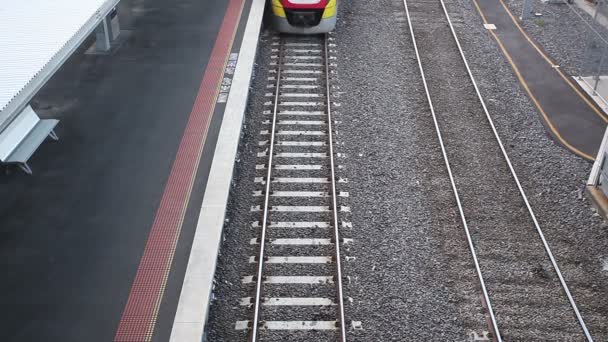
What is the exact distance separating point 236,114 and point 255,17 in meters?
5.53

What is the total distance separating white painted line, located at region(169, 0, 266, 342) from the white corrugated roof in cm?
341

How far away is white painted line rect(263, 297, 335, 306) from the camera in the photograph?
31.9 ft

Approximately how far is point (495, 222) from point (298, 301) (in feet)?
13.2

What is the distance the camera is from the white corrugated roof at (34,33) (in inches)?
408

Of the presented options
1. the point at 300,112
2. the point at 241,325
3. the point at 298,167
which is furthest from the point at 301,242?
the point at 300,112

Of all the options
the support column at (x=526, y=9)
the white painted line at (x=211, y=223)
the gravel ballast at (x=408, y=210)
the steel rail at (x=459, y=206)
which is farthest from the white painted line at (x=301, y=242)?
the support column at (x=526, y=9)

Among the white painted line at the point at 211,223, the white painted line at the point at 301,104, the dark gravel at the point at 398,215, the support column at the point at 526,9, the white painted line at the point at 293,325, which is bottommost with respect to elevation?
the white painted line at the point at 293,325

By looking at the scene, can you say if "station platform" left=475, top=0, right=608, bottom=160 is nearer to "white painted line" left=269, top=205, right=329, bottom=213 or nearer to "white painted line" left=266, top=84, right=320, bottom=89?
"white painted line" left=266, top=84, right=320, bottom=89

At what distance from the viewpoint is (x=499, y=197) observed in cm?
1197

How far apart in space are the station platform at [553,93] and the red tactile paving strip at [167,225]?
25.4 ft

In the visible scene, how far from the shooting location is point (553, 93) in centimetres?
1561

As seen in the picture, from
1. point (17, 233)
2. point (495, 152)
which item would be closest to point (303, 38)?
point (495, 152)

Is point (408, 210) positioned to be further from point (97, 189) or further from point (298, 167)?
point (97, 189)

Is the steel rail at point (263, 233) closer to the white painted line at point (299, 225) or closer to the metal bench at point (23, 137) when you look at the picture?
Answer: the white painted line at point (299, 225)
